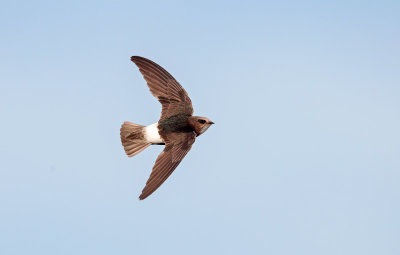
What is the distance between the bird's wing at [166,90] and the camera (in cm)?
1288

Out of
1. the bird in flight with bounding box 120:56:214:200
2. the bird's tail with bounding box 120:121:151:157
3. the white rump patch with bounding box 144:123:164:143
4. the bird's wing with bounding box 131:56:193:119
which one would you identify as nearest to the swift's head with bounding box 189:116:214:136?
the bird in flight with bounding box 120:56:214:200

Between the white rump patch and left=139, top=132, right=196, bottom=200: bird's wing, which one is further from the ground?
the white rump patch

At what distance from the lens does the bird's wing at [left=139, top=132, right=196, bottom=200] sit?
1105cm

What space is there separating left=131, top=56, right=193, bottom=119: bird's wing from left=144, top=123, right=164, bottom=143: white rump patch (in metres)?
0.34

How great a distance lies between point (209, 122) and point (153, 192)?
2354mm

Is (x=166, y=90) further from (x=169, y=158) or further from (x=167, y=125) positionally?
(x=169, y=158)

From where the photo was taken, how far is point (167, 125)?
12.5 meters

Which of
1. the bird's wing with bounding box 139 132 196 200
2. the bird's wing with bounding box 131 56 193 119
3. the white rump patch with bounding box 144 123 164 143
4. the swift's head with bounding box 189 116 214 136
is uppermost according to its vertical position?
the bird's wing with bounding box 131 56 193 119

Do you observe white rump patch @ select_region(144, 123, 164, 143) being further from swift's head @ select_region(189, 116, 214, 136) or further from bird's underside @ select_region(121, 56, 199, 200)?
swift's head @ select_region(189, 116, 214, 136)

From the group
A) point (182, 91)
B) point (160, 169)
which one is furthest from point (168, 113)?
point (160, 169)

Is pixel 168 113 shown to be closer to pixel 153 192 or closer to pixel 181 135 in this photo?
pixel 181 135

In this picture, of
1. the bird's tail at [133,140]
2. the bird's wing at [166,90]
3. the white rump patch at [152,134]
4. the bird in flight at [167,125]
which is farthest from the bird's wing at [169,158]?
the bird's wing at [166,90]

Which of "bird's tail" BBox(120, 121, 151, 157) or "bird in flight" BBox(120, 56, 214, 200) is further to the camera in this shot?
"bird's tail" BBox(120, 121, 151, 157)

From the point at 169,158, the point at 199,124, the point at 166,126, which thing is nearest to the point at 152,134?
the point at 166,126
